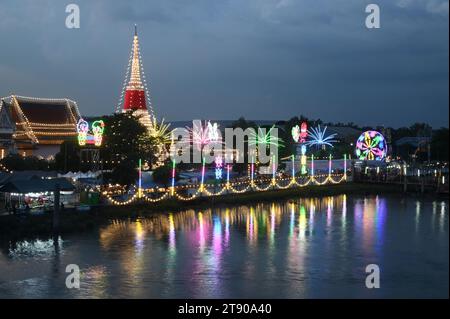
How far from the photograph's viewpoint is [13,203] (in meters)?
24.6

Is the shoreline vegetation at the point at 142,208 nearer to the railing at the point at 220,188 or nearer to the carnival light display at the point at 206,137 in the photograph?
the railing at the point at 220,188

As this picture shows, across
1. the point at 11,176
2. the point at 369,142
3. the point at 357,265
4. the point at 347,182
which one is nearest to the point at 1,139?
the point at 11,176

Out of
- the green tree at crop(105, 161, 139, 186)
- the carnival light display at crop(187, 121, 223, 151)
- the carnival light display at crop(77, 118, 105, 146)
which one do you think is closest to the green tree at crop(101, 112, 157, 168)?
the carnival light display at crop(77, 118, 105, 146)

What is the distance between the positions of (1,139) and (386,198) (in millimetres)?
26279

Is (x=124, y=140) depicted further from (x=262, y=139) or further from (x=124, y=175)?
(x=262, y=139)

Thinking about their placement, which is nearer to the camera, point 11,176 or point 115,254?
point 115,254

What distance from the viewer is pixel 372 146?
47344mm

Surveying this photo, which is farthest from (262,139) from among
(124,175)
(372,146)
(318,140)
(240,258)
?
(240,258)

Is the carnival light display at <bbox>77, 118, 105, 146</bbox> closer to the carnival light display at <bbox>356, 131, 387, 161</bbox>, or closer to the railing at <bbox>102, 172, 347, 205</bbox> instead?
the railing at <bbox>102, 172, 347, 205</bbox>

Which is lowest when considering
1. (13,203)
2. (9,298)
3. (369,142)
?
(9,298)

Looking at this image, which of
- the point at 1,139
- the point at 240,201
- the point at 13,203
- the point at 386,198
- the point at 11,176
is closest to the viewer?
the point at 13,203

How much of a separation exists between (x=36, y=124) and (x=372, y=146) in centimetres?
2645

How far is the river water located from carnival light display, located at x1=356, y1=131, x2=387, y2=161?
18957 millimetres
